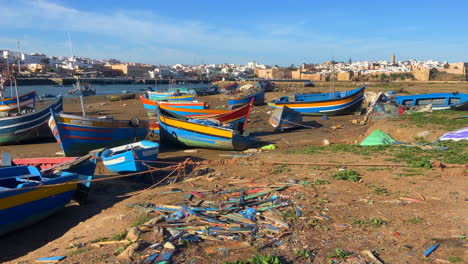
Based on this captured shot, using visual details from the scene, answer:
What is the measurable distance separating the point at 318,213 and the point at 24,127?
1570 cm

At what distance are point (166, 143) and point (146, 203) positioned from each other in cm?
868

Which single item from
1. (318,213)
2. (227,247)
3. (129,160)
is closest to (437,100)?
(318,213)

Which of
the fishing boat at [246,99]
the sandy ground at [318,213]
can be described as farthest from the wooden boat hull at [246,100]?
the sandy ground at [318,213]

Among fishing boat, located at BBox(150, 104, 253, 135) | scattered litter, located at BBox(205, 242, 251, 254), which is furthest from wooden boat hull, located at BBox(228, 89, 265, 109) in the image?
scattered litter, located at BBox(205, 242, 251, 254)

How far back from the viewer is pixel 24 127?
16906mm

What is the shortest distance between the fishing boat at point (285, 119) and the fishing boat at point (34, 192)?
1189cm

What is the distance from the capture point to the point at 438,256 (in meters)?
4.79

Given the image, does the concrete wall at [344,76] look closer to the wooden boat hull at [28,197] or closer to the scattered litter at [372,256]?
the wooden boat hull at [28,197]

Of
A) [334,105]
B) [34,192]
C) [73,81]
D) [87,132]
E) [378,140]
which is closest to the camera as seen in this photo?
[34,192]

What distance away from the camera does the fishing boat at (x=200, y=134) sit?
1455cm

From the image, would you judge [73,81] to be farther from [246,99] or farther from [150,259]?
[150,259]

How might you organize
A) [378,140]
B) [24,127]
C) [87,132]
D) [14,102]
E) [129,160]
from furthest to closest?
[14,102]
[24,127]
[87,132]
[378,140]
[129,160]

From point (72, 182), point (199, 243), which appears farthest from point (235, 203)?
point (72, 182)

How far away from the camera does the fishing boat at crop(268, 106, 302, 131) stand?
19.4 meters
